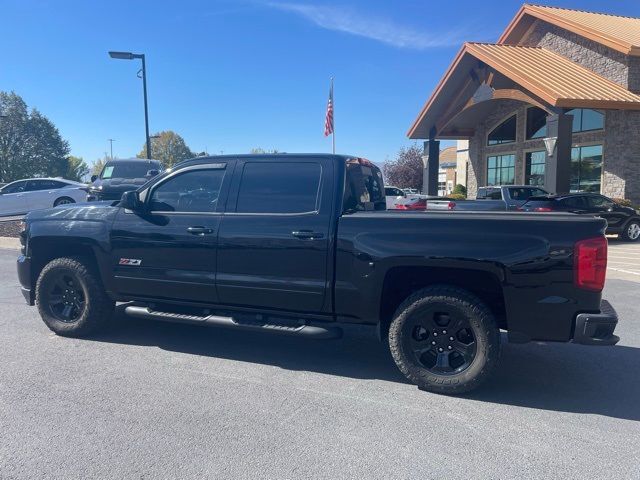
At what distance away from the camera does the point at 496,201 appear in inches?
556

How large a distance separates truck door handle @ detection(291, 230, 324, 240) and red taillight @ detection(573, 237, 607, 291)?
1996 mm

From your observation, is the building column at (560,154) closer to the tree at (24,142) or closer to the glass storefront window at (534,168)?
the glass storefront window at (534,168)

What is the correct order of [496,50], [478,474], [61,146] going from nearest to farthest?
[478,474]
[496,50]
[61,146]

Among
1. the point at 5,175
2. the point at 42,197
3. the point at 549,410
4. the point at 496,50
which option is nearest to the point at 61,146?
the point at 5,175

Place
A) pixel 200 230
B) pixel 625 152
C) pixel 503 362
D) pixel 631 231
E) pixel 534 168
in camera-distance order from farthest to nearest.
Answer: pixel 534 168, pixel 625 152, pixel 631 231, pixel 503 362, pixel 200 230

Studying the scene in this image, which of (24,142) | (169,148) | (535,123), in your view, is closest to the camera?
(535,123)

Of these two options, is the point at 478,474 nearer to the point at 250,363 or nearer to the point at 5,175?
the point at 250,363

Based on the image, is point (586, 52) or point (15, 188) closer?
point (15, 188)

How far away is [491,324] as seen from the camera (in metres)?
4.09

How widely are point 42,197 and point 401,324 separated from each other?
Answer: 677 inches

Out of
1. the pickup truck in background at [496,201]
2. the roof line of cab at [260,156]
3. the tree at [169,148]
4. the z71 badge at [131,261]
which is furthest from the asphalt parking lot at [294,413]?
the tree at [169,148]

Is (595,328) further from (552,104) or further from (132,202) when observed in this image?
(552,104)

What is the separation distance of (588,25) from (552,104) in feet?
24.4

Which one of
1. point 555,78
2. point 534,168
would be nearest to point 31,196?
point 555,78
